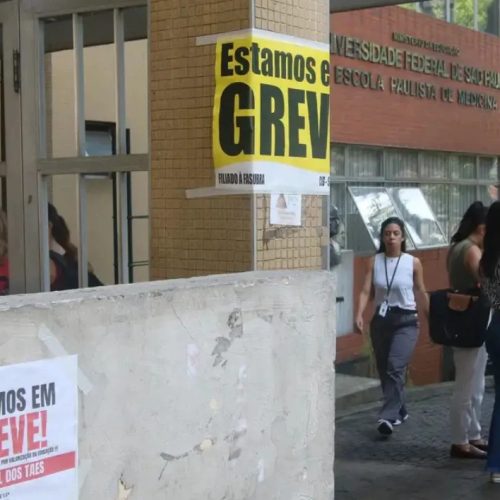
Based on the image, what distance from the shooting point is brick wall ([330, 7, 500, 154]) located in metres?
10.4

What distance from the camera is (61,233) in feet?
19.7

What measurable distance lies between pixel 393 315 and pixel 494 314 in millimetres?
1693

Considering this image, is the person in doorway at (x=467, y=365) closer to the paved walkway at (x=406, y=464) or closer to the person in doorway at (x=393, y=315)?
the paved walkway at (x=406, y=464)

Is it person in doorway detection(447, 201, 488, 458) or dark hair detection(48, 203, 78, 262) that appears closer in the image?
dark hair detection(48, 203, 78, 262)

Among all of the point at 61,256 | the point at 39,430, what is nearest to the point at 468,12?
the point at 61,256

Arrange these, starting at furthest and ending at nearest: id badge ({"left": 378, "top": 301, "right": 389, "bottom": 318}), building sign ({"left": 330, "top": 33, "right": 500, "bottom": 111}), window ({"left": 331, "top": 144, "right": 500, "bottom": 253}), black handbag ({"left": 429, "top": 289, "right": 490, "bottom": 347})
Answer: window ({"left": 331, "top": 144, "right": 500, "bottom": 253}) < building sign ({"left": 330, "top": 33, "right": 500, "bottom": 111}) < id badge ({"left": 378, "top": 301, "right": 389, "bottom": 318}) < black handbag ({"left": 429, "top": 289, "right": 490, "bottom": 347})

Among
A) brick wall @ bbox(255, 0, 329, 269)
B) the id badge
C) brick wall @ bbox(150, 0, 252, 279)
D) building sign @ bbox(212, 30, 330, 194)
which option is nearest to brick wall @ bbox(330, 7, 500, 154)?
the id badge

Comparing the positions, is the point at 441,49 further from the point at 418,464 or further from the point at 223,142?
the point at 223,142

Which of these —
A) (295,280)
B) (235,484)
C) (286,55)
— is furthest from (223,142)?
(235,484)

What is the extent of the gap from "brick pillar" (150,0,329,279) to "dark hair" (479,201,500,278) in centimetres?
135

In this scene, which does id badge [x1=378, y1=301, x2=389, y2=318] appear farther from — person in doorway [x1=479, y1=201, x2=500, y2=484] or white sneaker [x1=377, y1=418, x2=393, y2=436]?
person in doorway [x1=479, y1=201, x2=500, y2=484]

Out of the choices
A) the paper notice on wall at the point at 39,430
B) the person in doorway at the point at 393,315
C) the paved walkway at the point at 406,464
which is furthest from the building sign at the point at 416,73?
the paper notice on wall at the point at 39,430

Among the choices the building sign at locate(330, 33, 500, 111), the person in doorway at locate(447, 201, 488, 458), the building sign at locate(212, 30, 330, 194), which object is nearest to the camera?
the building sign at locate(212, 30, 330, 194)

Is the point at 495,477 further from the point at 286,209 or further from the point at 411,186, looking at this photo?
the point at 411,186
